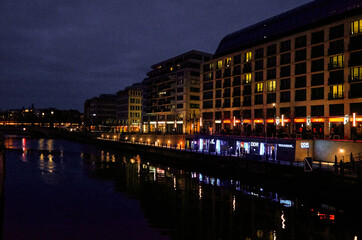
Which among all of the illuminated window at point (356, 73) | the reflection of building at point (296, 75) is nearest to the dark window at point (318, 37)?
the reflection of building at point (296, 75)

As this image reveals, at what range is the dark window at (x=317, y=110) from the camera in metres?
60.6

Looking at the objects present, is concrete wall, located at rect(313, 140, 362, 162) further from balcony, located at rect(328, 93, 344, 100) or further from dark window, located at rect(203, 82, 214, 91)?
dark window, located at rect(203, 82, 214, 91)

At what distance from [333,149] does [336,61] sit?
24.0 meters

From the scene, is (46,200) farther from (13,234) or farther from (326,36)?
(326,36)

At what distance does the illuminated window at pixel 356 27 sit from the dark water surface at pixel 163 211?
37.6m

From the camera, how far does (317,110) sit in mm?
61250

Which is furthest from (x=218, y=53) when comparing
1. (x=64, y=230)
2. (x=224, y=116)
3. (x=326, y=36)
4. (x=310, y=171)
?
(x=64, y=230)

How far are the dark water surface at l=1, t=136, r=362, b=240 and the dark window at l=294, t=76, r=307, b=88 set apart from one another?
3301cm

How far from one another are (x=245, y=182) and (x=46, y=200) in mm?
26169

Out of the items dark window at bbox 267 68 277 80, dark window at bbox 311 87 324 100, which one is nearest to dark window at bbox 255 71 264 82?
dark window at bbox 267 68 277 80

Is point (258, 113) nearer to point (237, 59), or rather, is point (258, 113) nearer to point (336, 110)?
point (237, 59)

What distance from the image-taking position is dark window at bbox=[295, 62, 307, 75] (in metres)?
64.6

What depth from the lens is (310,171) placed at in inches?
1286

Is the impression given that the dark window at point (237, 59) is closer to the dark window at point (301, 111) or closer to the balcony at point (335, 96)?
the dark window at point (301, 111)
